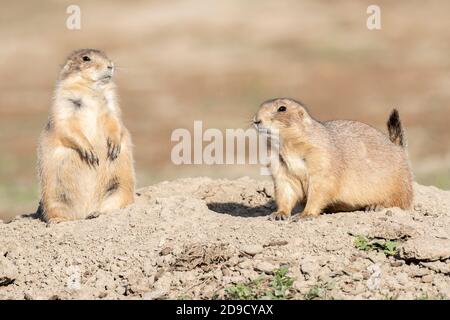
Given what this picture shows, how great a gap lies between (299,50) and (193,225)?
29079 millimetres

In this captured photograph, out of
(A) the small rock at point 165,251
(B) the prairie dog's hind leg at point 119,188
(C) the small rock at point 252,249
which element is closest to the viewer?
(C) the small rock at point 252,249

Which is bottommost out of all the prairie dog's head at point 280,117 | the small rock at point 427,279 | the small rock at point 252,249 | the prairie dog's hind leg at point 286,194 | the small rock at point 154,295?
the small rock at point 154,295

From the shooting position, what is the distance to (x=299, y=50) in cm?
3694

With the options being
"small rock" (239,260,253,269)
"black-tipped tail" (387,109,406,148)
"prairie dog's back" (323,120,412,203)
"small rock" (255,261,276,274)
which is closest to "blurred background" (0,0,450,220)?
"black-tipped tail" (387,109,406,148)

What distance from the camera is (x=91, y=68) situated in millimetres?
9875

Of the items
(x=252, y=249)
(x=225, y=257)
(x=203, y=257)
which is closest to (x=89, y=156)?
(x=203, y=257)

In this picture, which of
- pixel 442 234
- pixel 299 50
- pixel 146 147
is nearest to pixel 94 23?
pixel 299 50

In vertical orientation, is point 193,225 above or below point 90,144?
below

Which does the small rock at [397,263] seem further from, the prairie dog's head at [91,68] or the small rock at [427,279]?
the prairie dog's head at [91,68]

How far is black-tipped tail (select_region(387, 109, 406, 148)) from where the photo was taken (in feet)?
31.8

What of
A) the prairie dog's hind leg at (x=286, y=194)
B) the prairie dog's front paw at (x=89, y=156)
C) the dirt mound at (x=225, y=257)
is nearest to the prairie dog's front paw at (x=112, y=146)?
the prairie dog's front paw at (x=89, y=156)

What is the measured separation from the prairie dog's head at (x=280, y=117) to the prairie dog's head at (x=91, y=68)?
1.95 metres

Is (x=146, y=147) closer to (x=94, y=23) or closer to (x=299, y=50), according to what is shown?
(x=299, y=50)

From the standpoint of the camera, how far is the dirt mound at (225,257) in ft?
24.5
